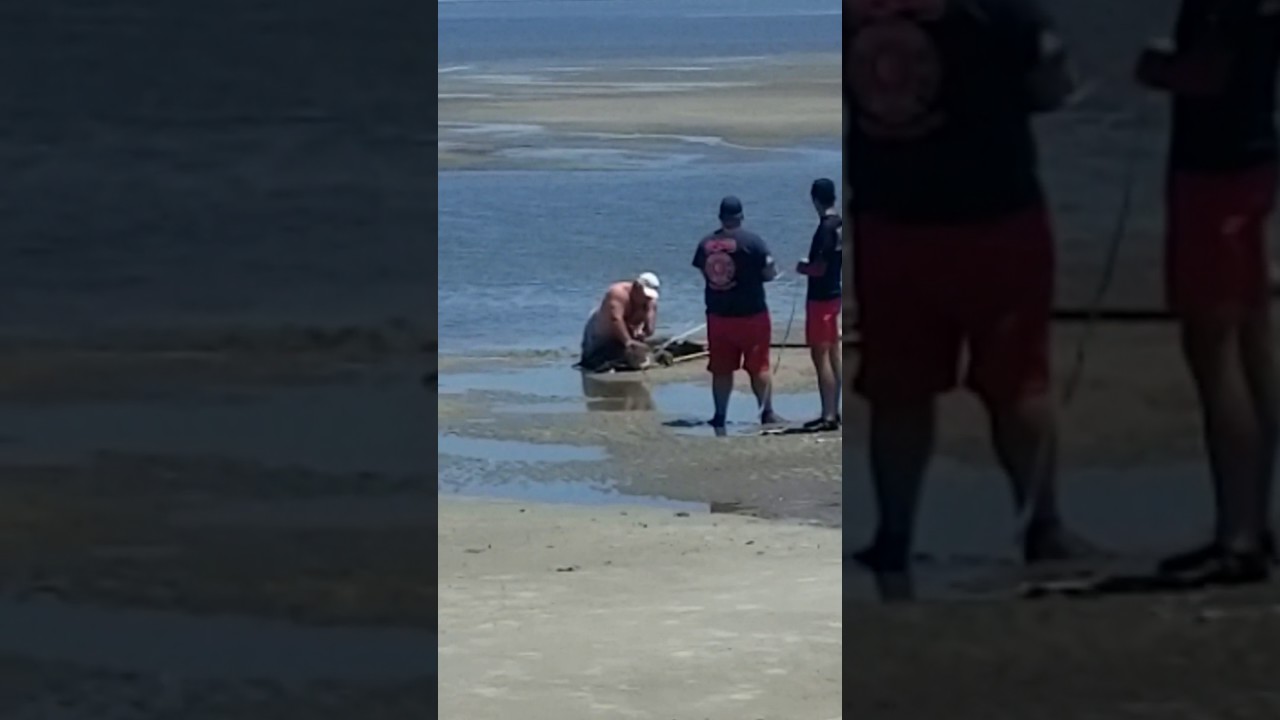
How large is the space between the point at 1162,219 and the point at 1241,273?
0.15 metres

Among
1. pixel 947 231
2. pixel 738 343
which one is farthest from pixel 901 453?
pixel 738 343

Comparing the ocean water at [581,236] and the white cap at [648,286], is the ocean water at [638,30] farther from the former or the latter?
the white cap at [648,286]

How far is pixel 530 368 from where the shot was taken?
10977 mm

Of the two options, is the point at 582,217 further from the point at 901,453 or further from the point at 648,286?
the point at 901,453

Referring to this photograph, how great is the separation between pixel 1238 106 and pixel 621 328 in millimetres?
7615

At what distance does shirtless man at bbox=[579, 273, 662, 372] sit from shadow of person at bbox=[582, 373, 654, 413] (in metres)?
0.10

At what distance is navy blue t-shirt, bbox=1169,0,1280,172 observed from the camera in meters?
3.16

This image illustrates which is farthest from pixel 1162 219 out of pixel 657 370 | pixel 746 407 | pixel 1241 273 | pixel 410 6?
pixel 657 370

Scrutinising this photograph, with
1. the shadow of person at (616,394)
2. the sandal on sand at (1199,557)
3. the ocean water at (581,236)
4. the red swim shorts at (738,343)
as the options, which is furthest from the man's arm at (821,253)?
the sandal on sand at (1199,557)

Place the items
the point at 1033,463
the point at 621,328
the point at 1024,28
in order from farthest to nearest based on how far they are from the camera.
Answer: the point at 621,328, the point at 1033,463, the point at 1024,28

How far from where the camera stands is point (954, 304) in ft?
10.5

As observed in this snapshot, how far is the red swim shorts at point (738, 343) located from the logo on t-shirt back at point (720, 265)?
15 centimetres

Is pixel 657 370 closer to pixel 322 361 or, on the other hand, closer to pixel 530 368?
pixel 530 368

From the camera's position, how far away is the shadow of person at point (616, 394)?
10078 mm
